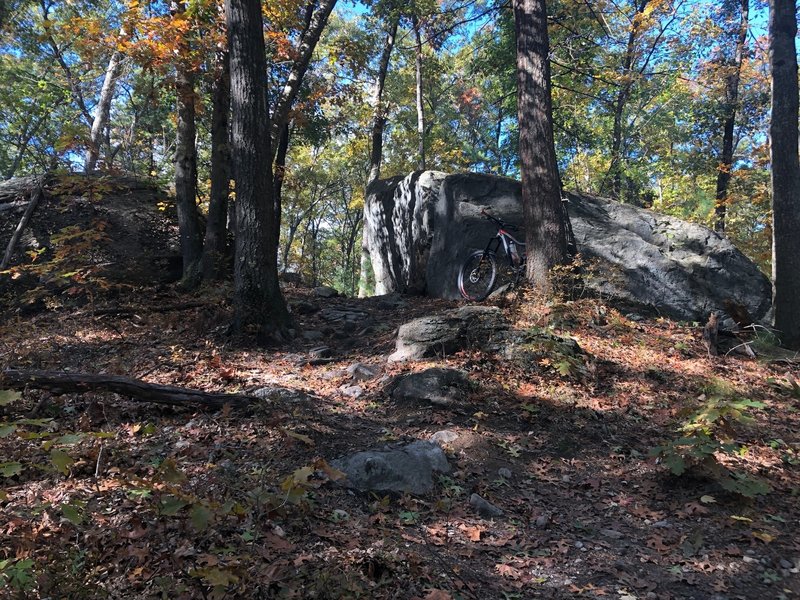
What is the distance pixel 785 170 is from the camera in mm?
7508

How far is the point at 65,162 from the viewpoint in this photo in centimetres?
1070

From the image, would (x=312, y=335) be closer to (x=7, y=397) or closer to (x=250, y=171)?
(x=250, y=171)

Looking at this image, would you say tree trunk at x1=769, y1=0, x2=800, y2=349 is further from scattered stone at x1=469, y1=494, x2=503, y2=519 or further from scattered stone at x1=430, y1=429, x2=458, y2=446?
scattered stone at x1=469, y1=494, x2=503, y2=519

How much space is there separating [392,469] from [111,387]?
2.53 meters

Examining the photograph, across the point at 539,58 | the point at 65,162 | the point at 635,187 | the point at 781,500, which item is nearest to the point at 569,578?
the point at 781,500

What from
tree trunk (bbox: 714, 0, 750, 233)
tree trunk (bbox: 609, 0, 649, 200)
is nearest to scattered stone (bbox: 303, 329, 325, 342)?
tree trunk (bbox: 609, 0, 649, 200)

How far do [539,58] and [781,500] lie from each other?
6.99 metres

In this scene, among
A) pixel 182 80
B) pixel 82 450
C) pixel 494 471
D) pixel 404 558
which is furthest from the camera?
pixel 182 80

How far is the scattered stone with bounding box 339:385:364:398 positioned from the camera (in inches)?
219

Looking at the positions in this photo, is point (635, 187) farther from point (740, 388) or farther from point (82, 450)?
point (82, 450)

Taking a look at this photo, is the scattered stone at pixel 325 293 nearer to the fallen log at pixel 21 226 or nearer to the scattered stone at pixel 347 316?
the scattered stone at pixel 347 316

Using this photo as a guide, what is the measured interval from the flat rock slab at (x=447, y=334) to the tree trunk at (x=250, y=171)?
203 centimetres

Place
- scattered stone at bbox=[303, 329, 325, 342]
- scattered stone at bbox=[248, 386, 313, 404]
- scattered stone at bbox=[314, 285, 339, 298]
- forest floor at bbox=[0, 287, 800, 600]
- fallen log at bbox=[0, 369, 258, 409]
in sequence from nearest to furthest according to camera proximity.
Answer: forest floor at bbox=[0, 287, 800, 600], fallen log at bbox=[0, 369, 258, 409], scattered stone at bbox=[248, 386, 313, 404], scattered stone at bbox=[303, 329, 325, 342], scattered stone at bbox=[314, 285, 339, 298]

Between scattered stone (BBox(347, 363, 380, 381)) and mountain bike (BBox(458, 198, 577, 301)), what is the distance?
3151mm
